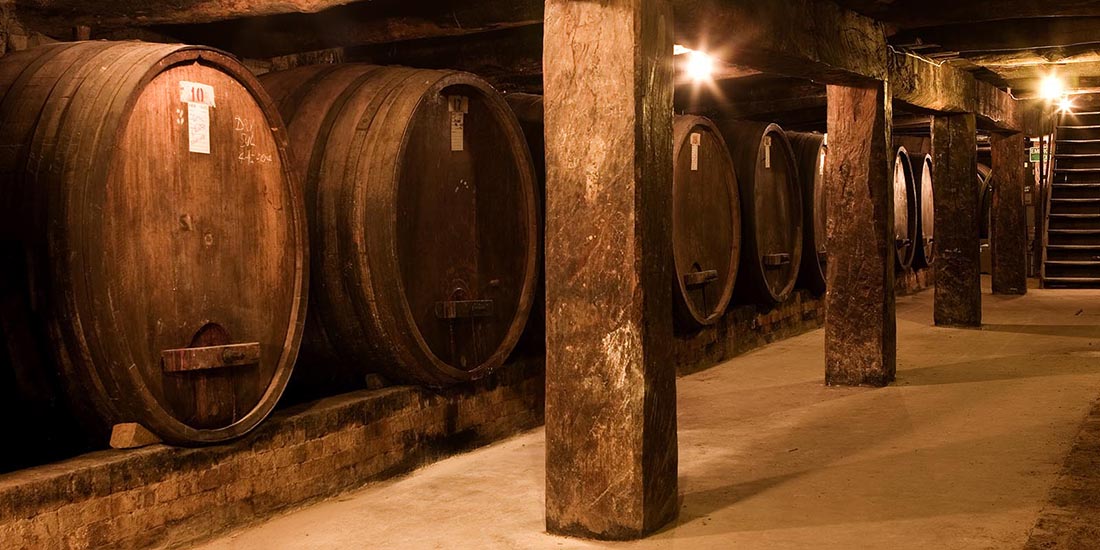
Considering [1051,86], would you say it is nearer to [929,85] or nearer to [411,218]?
[929,85]

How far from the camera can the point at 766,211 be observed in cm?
806

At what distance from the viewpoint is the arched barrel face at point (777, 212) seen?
7.98 m

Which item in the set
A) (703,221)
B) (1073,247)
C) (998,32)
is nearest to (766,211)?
(703,221)

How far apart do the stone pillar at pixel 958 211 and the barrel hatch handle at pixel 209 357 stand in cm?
690

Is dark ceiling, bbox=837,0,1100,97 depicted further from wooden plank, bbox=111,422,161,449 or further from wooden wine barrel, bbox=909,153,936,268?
wooden plank, bbox=111,422,161,449

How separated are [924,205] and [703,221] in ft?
21.9

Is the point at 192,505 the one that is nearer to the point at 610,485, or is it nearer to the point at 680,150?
the point at 610,485

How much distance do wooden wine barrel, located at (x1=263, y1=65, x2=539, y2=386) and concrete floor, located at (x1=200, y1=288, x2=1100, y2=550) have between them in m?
Answer: 0.57

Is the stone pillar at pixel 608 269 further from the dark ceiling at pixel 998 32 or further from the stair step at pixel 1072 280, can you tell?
the stair step at pixel 1072 280

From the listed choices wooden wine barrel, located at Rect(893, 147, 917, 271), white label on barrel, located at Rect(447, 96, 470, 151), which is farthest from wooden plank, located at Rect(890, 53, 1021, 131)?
white label on barrel, located at Rect(447, 96, 470, 151)

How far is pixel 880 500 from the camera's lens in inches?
155

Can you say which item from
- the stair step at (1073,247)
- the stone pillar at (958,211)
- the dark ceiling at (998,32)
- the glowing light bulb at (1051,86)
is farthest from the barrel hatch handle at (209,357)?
the stair step at (1073,247)

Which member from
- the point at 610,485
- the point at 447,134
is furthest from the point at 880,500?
the point at 447,134

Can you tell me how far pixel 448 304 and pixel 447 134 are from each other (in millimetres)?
758
